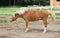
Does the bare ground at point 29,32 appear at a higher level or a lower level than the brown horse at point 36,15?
lower

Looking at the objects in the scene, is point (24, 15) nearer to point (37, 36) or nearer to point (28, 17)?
point (28, 17)

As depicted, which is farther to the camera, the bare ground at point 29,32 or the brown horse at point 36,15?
the brown horse at point 36,15

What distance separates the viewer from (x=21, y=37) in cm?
802

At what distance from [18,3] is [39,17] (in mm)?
26118

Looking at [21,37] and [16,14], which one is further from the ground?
[16,14]

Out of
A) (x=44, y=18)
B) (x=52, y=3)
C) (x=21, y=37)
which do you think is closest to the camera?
(x=21, y=37)

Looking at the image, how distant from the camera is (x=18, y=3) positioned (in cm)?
3509

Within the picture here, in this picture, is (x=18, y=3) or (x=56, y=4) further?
(x=18, y=3)

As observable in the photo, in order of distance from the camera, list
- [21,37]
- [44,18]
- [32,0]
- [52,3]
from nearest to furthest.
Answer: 1. [21,37]
2. [44,18]
3. [52,3]
4. [32,0]

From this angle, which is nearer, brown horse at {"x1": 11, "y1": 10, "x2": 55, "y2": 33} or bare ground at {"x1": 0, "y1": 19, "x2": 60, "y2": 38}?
bare ground at {"x1": 0, "y1": 19, "x2": 60, "y2": 38}

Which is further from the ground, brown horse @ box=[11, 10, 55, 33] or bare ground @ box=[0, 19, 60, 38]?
brown horse @ box=[11, 10, 55, 33]

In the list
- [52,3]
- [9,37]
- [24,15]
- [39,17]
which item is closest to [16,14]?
[24,15]

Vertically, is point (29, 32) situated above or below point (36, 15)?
below

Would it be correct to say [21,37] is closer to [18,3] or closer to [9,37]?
Answer: [9,37]
